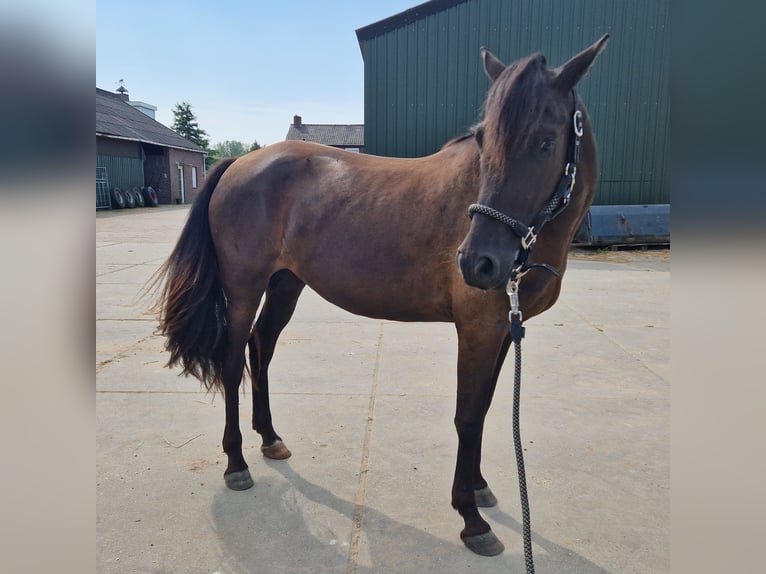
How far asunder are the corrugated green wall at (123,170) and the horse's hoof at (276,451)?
24.6 m

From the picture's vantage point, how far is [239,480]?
2.50 meters

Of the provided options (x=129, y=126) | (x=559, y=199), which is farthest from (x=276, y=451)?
(x=129, y=126)

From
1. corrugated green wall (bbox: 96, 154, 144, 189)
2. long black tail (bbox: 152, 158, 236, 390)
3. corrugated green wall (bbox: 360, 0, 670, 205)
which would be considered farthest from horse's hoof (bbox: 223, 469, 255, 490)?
corrugated green wall (bbox: 96, 154, 144, 189)

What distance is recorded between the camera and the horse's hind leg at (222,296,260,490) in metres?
2.54

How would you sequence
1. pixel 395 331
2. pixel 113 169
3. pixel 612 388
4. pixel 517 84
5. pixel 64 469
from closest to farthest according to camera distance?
1. pixel 64 469
2. pixel 517 84
3. pixel 612 388
4. pixel 395 331
5. pixel 113 169

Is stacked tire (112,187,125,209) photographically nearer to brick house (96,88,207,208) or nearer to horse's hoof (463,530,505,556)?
brick house (96,88,207,208)

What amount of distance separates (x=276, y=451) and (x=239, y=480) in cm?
32

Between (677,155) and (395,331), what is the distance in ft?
16.1

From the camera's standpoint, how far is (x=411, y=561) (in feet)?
6.42

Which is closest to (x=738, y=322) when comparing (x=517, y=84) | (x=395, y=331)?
(x=517, y=84)

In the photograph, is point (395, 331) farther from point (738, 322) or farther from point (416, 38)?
point (416, 38)

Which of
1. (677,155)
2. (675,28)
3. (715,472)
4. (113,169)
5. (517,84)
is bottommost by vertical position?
(715,472)

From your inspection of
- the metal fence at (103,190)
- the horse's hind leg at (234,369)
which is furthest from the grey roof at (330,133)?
the horse's hind leg at (234,369)

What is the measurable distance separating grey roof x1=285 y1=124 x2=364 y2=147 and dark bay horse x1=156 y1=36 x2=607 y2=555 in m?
52.5
